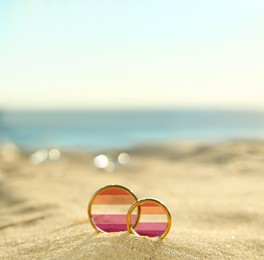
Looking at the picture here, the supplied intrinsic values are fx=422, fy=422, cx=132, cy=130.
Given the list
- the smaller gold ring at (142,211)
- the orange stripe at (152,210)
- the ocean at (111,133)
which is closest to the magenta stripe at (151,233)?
the smaller gold ring at (142,211)

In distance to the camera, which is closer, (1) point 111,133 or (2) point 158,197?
(2) point 158,197

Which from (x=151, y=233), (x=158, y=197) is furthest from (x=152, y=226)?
(x=158, y=197)

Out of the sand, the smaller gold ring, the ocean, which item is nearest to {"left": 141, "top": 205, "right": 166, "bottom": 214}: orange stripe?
the smaller gold ring

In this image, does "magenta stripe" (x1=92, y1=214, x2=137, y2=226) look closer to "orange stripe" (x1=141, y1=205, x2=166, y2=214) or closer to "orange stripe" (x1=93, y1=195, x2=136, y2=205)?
"orange stripe" (x1=93, y1=195, x2=136, y2=205)

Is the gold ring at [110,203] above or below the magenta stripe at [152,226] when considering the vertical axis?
above

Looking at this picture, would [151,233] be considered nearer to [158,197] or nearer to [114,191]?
[114,191]

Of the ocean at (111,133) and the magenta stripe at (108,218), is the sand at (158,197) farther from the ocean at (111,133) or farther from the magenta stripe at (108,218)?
the ocean at (111,133)

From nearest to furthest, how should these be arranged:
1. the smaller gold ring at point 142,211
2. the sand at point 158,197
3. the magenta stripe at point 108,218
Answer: the smaller gold ring at point 142,211
the sand at point 158,197
the magenta stripe at point 108,218

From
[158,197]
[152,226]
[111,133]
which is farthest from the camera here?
[111,133]
